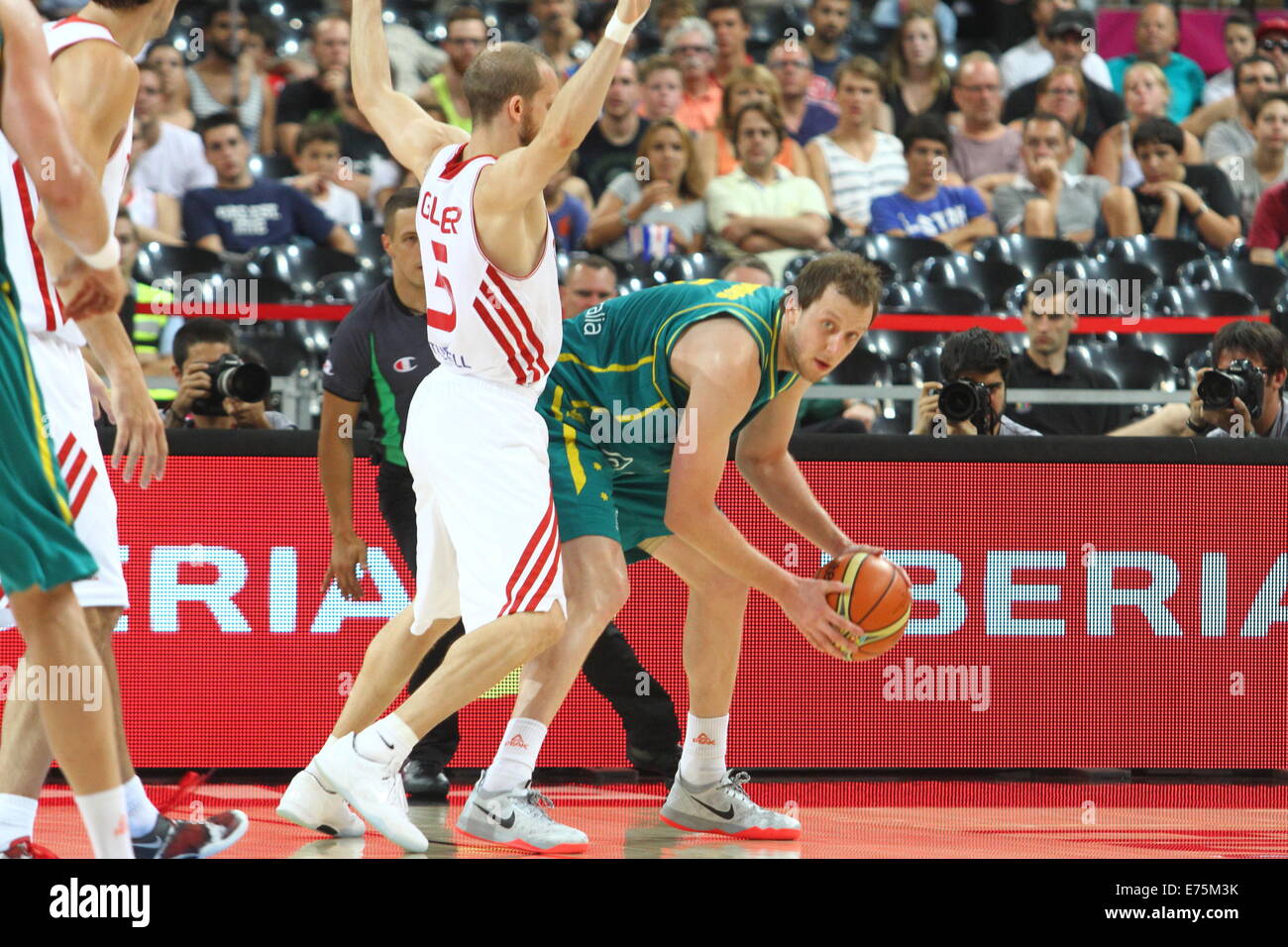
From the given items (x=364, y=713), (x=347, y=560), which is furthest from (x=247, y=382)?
(x=364, y=713)

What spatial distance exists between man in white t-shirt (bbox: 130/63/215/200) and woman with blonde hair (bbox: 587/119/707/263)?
2.42m

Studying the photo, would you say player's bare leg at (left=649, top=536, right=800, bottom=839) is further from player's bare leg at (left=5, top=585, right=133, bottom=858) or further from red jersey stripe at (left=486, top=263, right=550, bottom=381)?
player's bare leg at (left=5, top=585, right=133, bottom=858)

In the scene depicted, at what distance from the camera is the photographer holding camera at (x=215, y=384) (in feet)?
20.0

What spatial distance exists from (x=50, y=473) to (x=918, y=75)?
374 inches

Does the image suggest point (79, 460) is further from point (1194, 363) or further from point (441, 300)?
point (1194, 363)

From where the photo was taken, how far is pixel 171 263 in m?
9.28

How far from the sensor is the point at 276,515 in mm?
6188

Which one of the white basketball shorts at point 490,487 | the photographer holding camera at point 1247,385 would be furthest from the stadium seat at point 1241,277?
the white basketball shorts at point 490,487

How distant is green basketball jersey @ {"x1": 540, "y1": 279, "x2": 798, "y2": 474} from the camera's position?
16.4 feet

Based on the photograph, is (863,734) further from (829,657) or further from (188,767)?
(188,767)

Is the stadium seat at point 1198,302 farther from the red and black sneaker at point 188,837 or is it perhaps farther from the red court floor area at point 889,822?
the red and black sneaker at point 188,837

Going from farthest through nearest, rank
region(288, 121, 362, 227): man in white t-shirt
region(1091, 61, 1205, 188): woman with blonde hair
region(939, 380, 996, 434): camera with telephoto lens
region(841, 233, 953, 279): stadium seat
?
1. region(1091, 61, 1205, 188): woman with blonde hair
2. region(288, 121, 362, 227): man in white t-shirt
3. region(841, 233, 953, 279): stadium seat
4. region(939, 380, 996, 434): camera with telephoto lens

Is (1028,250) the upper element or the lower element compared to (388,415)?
upper

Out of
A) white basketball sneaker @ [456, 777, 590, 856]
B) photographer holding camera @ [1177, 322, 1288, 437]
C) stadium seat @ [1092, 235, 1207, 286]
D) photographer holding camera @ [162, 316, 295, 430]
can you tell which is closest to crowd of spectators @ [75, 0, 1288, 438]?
stadium seat @ [1092, 235, 1207, 286]
